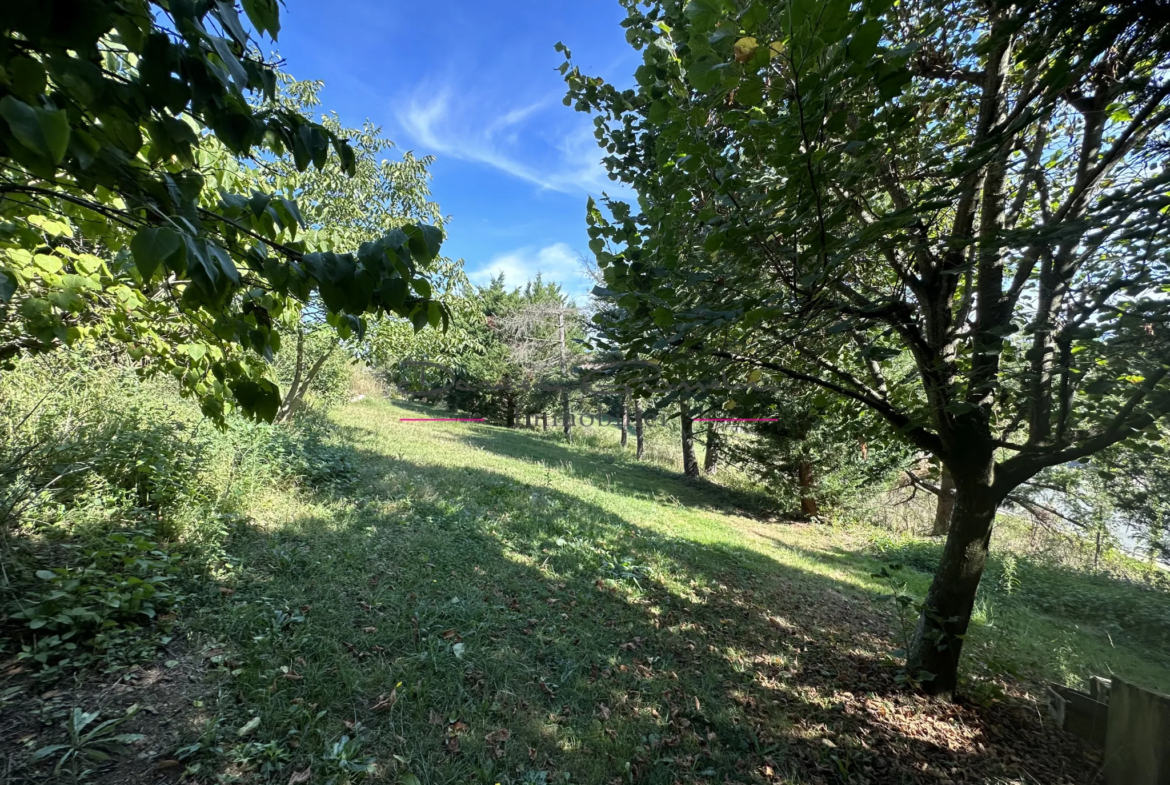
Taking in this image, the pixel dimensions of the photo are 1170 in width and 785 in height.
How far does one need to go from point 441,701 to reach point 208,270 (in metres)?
2.91

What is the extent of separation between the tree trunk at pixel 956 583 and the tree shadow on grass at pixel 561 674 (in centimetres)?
25

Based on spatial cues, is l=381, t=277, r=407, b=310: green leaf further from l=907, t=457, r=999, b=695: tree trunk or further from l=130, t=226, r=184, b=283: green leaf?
l=907, t=457, r=999, b=695: tree trunk

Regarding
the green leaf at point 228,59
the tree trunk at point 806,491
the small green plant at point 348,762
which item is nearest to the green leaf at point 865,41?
the green leaf at point 228,59

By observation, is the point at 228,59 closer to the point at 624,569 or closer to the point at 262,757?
the point at 262,757

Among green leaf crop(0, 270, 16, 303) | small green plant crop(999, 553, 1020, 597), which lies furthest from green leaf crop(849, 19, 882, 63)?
small green plant crop(999, 553, 1020, 597)

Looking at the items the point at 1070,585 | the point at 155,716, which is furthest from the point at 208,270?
the point at 1070,585

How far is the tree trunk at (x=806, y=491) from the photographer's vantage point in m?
10.8

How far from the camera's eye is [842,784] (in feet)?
8.35

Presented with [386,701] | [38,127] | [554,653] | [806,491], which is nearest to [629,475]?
[806,491]

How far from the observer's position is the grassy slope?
2.50 metres

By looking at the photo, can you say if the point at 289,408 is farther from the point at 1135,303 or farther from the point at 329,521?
the point at 1135,303

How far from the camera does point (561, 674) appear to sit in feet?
10.4

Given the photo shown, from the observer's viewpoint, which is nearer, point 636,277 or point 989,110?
point 636,277

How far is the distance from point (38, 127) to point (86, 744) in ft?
9.42
